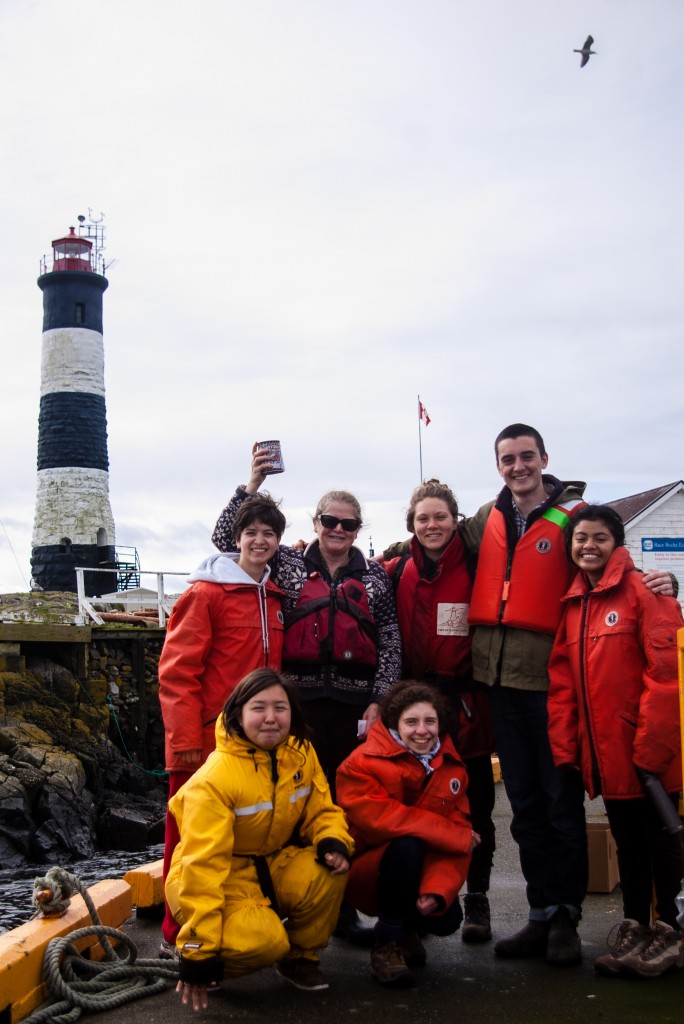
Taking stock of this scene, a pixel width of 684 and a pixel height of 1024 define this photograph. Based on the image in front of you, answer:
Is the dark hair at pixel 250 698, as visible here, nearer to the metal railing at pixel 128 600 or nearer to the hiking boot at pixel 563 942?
the hiking boot at pixel 563 942

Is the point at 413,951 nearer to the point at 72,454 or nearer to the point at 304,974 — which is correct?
the point at 304,974

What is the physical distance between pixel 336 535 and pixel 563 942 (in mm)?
1841

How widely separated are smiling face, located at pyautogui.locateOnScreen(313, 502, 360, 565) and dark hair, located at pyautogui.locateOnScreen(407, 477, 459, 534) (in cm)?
26

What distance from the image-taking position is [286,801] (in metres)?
3.61

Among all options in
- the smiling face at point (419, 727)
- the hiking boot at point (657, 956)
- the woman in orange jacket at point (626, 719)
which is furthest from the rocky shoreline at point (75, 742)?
the hiking boot at point (657, 956)

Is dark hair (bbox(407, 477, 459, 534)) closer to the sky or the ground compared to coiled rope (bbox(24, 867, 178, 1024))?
closer to the sky

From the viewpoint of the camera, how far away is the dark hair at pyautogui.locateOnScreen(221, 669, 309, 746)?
3.64 m

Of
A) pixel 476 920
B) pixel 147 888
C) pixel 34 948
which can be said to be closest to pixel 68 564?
pixel 147 888

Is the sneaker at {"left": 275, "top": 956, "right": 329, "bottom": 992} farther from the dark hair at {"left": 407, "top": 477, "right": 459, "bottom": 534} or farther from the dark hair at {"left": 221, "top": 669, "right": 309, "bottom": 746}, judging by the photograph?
the dark hair at {"left": 407, "top": 477, "right": 459, "bottom": 534}

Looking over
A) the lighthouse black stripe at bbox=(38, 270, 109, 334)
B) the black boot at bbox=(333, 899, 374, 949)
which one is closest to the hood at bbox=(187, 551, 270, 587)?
the black boot at bbox=(333, 899, 374, 949)

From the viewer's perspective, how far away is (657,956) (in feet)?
12.1

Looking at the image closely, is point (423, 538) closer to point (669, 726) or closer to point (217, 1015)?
point (669, 726)

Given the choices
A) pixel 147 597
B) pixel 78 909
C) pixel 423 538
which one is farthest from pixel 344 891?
pixel 147 597

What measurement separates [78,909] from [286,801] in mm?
1218
